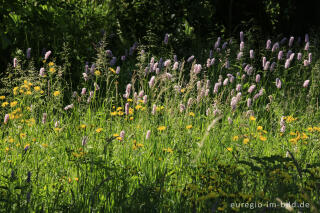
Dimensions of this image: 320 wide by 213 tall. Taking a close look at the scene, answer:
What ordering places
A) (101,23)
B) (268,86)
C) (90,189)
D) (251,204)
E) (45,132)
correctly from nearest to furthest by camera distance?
(251,204)
(90,189)
(45,132)
(268,86)
(101,23)

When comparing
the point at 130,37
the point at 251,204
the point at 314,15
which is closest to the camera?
the point at 251,204

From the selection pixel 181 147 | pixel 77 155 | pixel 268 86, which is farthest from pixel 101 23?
pixel 77 155

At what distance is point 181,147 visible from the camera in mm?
3691

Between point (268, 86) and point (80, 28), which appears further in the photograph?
point (80, 28)

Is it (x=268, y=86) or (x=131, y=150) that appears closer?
(x=131, y=150)

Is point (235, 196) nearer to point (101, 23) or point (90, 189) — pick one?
point (90, 189)

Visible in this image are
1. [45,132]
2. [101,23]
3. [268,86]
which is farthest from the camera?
[101,23]

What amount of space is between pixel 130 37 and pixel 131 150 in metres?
4.65

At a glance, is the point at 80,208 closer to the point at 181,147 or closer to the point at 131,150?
the point at 131,150

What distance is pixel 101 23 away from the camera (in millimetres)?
7438

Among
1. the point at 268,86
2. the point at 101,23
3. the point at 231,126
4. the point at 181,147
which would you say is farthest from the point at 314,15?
the point at 181,147

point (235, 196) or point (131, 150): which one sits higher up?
point (131, 150)

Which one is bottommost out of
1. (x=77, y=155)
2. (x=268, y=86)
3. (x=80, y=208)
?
(x=80, y=208)

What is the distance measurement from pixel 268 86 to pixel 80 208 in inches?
171
